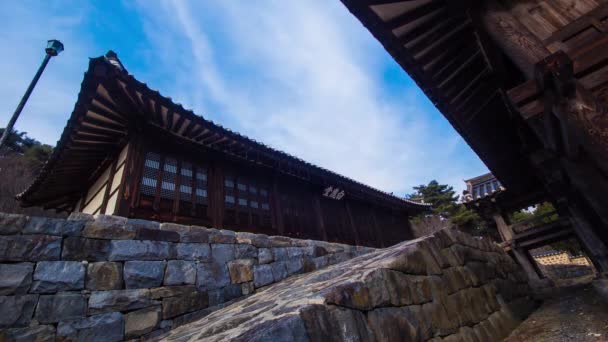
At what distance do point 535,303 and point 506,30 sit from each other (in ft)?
21.1

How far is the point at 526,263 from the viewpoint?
31.6 feet

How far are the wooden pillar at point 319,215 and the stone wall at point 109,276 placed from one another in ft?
14.2

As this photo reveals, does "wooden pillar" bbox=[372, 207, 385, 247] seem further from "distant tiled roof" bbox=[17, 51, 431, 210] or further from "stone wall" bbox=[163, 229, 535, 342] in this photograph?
"stone wall" bbox=[163, 229, 535, 342]


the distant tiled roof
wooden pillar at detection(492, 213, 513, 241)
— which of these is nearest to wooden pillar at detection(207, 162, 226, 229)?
the distant tiled roof

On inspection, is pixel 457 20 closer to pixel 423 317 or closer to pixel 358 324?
pixel 423 317

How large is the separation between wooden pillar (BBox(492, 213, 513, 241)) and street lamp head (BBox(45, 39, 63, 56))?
16.1 metres

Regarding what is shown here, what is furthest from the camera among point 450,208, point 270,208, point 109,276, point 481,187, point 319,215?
point 450,208

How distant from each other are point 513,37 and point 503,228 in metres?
10.1

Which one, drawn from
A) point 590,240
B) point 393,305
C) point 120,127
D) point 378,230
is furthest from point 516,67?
point 378,230

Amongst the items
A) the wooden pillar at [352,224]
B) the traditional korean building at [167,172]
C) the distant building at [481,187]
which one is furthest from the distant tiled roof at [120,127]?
the distant building at [481,187]

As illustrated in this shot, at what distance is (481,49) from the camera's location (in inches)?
160

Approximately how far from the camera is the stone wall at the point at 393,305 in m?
1.72

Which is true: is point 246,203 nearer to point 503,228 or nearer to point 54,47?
point 54,47

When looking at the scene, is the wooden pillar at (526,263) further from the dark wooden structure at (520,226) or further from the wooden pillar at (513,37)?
the wooden pillar at (513,37)
